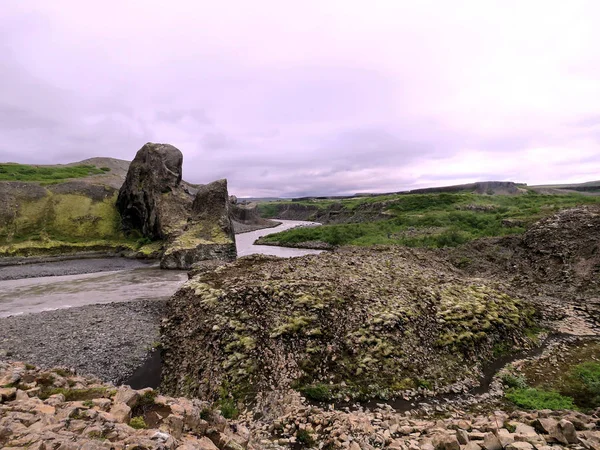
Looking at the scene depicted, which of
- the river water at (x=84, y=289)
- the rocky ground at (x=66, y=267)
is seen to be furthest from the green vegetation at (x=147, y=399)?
the rocky ground at (x=66, y=267)

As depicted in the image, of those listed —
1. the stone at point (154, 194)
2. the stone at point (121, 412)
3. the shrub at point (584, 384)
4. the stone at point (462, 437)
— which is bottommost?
the shrub at point (584, 384)

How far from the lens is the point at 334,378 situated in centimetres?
1323

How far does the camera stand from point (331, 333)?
50.2ft

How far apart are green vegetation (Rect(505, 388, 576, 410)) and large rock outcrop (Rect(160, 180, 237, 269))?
135 ft

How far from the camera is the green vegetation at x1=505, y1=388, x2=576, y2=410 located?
11266 millimetres

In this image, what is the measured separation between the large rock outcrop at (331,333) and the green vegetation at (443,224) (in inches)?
799

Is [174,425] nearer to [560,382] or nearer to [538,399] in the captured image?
[538,399]

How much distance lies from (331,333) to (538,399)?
28.2 ft

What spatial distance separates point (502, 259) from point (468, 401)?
2662 centimetres

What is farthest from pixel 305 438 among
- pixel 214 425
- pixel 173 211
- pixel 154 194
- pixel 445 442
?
pixel 154 194

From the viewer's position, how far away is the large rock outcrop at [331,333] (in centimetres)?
1344

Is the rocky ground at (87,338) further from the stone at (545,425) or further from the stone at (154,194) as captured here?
the stone at (154,194)

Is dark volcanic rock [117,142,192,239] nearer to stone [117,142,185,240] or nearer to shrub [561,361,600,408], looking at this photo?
stone [117,142,185,240]

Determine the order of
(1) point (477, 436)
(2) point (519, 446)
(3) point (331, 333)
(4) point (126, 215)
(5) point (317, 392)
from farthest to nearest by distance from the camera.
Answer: (4) point (126, 215) < (3) point (331, 333) < (5) point (317, 392) < (1) point (477, 436) < (2) point (519, 446)
